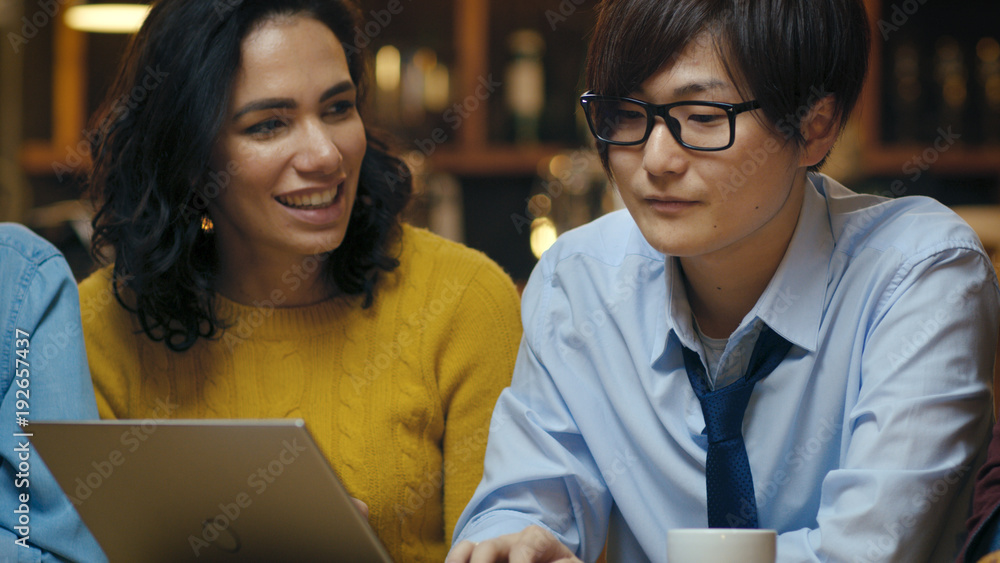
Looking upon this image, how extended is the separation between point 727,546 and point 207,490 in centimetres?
45

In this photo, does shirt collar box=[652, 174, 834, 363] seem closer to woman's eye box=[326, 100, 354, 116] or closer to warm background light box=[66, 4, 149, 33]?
woman's eye box=[326, 100, 354, 116]

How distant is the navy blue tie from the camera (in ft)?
3.31

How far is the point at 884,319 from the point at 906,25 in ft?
8.41

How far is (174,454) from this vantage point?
819mm

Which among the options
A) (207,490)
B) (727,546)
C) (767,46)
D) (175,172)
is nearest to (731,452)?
(727,546)

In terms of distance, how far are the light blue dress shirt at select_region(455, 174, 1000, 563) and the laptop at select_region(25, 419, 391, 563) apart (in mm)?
266

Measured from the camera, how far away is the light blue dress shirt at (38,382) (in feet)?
3.51

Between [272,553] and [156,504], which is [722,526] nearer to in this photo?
[272,553]

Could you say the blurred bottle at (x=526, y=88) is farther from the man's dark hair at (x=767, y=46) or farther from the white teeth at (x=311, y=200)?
the man's dark hair at (x=767, y=46)

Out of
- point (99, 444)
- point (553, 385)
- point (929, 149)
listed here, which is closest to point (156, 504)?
point (99, 444)

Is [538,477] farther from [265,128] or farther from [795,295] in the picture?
[265,128]

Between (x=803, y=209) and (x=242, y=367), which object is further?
(x=242, y=367)

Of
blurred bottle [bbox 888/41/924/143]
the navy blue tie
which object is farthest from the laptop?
blurred bottle [bbox 888/41/924/143]

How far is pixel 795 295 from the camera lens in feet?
3.47
